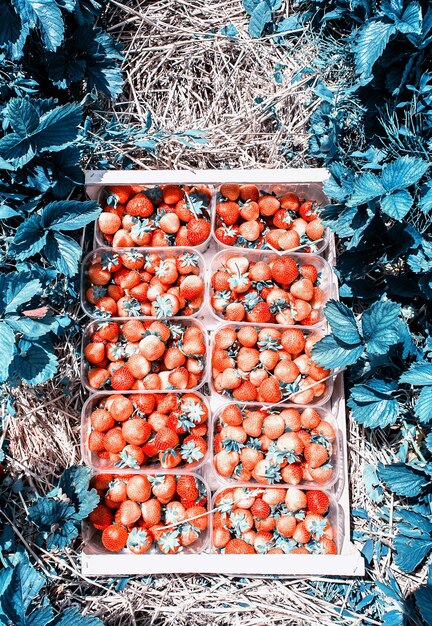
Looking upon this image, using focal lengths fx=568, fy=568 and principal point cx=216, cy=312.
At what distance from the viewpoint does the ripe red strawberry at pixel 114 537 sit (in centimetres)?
145

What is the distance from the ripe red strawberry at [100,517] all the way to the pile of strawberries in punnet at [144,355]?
12.4 inches

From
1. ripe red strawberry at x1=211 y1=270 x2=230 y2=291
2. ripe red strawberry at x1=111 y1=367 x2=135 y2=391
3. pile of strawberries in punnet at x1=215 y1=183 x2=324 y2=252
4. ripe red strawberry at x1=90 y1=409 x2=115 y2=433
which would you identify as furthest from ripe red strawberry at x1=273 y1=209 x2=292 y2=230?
ripe red strawberry at x1=90 y1=409 x2=115 y2=433

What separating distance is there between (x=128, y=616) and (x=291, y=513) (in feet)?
1.67

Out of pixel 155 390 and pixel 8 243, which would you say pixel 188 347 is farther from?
pixel 8 243

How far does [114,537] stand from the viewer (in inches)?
57.1

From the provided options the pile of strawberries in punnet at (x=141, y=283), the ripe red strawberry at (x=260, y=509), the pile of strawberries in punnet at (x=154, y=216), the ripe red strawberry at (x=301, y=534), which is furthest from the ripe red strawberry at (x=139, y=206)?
the ripe red strawberry at (x=301, y=534)

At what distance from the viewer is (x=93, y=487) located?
150 centimetres

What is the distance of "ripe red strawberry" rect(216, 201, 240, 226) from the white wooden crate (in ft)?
0.29

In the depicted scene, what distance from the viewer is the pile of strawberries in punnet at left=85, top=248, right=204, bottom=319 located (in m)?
1.54

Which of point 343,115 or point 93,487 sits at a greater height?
point 343,115

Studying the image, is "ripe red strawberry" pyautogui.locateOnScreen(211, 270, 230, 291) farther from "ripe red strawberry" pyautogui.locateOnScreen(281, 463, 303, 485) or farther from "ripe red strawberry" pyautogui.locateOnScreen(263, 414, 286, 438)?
"ripe red strawberry" pyautogui.locateOnScreen(281, 463, 303, 485)

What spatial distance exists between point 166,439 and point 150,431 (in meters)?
0.06

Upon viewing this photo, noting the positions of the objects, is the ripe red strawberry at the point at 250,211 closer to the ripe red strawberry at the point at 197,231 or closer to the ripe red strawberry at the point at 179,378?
the ripe red strawberry at the point at 197,231

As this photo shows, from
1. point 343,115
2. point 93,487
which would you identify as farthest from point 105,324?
point 343,115
